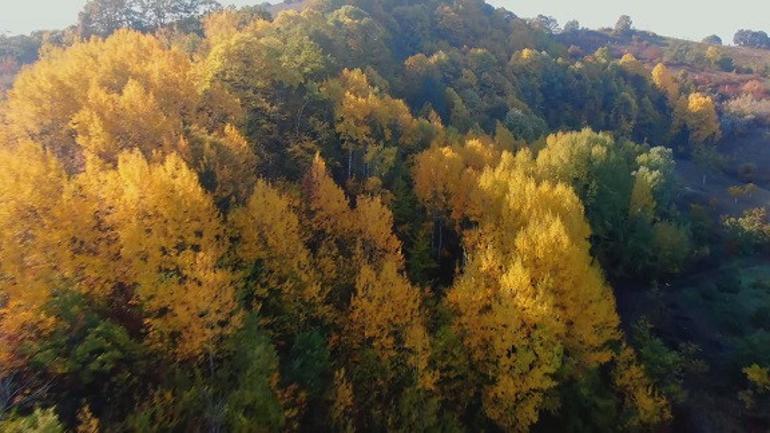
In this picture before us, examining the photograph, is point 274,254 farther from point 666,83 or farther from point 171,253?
point 666,83

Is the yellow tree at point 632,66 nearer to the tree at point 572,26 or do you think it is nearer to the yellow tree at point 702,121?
the yellow tree at point 702,121

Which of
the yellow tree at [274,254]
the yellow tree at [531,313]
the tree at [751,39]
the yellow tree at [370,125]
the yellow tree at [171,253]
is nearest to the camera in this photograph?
the yellow tree at [171,253]

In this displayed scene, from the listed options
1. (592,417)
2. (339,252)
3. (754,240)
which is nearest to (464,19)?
(754,240)

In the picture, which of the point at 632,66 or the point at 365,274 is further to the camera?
the point at 632,66

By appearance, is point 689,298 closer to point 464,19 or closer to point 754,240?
point 754,240

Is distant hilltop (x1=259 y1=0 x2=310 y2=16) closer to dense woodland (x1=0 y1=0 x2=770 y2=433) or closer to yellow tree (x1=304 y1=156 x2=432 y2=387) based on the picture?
dense woodland (x1=0 y1=0 x2=770 y2=433)

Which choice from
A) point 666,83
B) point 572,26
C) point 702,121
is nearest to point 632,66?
point 666,83

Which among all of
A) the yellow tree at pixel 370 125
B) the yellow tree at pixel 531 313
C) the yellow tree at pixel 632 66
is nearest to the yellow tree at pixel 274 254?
the yellow tree at pixel 531 313

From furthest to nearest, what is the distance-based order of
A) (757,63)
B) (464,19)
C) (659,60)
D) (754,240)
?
(659,60), (757,63), (464,19), (754,240)
